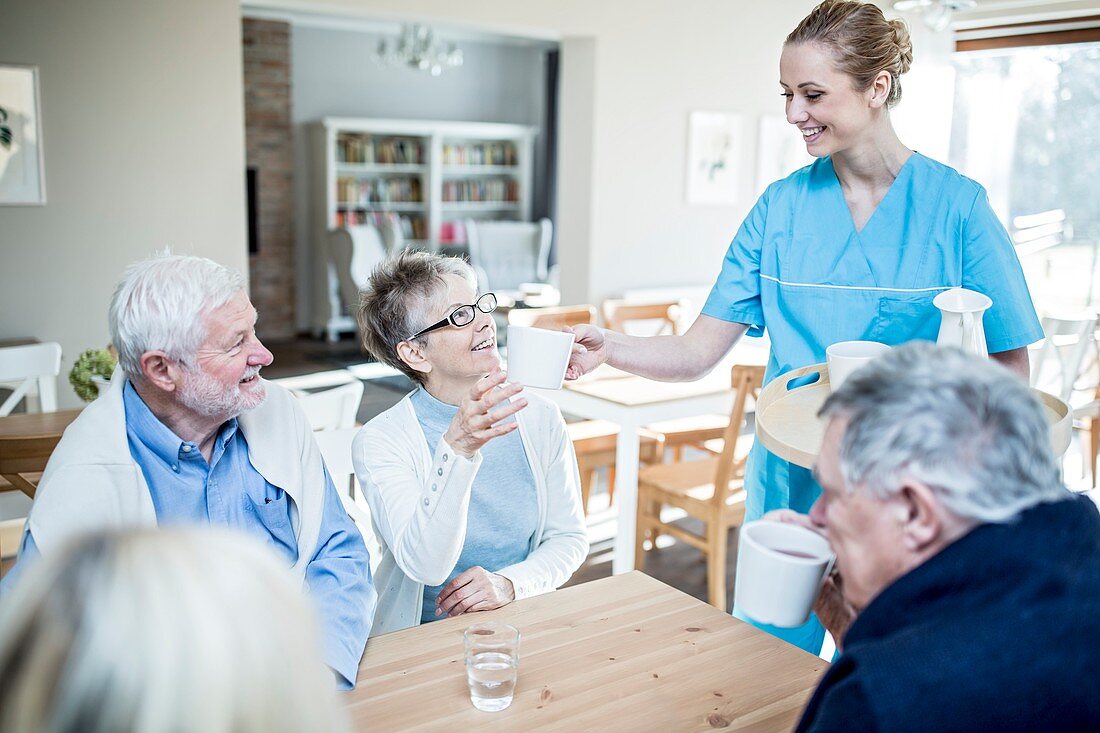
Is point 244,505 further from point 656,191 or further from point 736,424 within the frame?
point 656,191

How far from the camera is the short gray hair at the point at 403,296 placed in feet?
5.87

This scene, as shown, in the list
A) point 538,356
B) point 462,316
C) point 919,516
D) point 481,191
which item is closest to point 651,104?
point 462,316

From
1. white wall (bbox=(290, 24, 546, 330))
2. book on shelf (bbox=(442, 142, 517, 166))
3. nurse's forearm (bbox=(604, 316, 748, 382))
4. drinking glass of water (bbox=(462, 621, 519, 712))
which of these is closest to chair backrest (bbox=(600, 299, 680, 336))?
nurse's forearm (bbox=(604, 316, 748, 382))

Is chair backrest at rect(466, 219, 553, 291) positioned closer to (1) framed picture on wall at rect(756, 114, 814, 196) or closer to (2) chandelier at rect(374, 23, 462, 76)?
(2) chandelier at rect(374, 23, 462, 76)

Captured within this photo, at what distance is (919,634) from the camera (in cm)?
78

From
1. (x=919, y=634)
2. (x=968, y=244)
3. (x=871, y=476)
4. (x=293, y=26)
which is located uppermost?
(x=293, y=26)

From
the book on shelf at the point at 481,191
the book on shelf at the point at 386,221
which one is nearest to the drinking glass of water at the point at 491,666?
the book on shelf at the point at 386,221

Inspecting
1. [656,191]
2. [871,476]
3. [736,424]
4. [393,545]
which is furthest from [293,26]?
[871,476]

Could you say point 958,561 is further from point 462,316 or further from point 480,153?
point 480,153

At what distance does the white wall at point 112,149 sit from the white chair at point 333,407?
2.15 meters

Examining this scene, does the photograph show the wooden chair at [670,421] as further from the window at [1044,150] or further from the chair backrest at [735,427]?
the window at [1044,150]

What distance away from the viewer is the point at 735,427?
3.07 m

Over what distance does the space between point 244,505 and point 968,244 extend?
127 cm

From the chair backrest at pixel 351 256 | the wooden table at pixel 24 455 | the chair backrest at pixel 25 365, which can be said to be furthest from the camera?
the chair backrest at pixel 351 256
